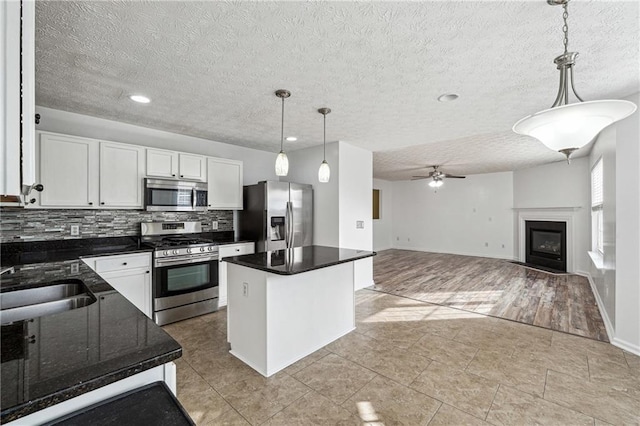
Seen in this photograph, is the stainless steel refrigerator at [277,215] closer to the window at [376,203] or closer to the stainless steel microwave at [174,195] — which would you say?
the stainless steel microwave at [174,195]

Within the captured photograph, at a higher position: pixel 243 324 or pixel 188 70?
pixel 188 70

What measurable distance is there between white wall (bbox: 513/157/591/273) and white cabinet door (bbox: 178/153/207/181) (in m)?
7.35

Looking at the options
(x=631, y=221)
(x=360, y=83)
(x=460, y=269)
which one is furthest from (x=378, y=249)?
(x=360, y=83)

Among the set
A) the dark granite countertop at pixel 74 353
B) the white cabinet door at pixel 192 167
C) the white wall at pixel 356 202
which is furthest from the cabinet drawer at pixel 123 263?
the white wall at pixel 356 202

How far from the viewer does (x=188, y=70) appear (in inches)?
89.4

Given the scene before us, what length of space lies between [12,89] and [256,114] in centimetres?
271

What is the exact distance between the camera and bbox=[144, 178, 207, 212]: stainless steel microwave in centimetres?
353

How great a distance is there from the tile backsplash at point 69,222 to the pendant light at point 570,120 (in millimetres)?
4066

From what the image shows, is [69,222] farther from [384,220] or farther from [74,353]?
[384,220]

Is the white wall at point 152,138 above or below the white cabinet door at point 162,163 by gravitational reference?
above

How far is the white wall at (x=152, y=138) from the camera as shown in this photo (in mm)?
3188

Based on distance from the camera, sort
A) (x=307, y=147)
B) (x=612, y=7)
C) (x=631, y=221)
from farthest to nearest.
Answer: (x=307, y=147) → (x=631, y=221) → (x=612, y=7)

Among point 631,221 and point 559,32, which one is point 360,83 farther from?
point 631,221

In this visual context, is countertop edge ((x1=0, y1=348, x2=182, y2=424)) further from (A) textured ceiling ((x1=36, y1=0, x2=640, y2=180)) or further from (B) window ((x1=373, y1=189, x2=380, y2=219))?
(B) window ((x1=373, y1=189, x2=380, y2=219))
